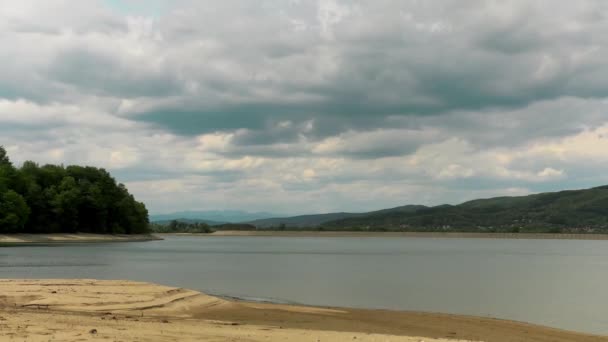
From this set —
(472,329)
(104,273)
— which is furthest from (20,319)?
(104,273)

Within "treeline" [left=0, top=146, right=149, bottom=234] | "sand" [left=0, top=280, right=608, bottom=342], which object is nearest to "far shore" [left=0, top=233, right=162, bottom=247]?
"treeline" [left=0, top=146, right=149, bottom=234]

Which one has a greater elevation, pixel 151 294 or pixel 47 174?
pixel 47 174

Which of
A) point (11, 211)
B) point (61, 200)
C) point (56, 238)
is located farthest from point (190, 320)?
point (56, 238)

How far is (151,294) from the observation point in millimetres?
23938

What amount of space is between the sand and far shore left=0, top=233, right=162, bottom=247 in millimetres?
70284

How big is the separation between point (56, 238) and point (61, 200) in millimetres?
6993

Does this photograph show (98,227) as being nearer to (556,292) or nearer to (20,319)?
(556,292)

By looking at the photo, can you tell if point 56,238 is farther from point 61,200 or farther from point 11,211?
point 11,211

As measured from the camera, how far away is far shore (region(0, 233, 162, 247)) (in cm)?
9331

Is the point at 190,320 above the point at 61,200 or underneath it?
underneath

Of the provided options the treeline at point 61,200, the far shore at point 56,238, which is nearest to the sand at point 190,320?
the far shore at point 56,238

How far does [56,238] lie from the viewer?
4237 inches

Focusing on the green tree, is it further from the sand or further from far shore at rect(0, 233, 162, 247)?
the sand

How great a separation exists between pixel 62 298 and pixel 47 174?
10225cm
